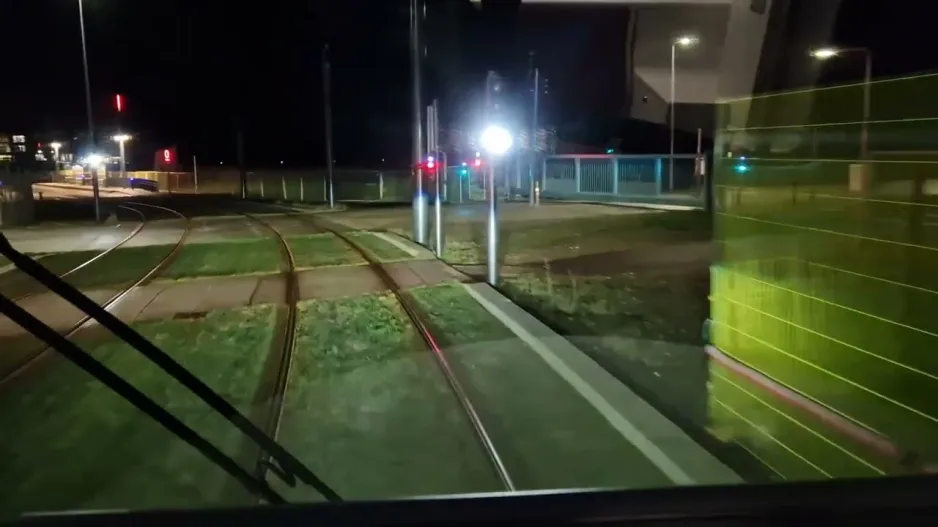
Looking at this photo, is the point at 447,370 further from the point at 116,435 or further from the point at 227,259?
the point at 227,259

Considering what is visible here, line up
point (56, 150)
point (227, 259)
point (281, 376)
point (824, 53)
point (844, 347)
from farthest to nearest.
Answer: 1. point (56, 150)
2. point (227, 259)
3. point (281, 376)
4. point (824, 53)
5. point (844, 347)

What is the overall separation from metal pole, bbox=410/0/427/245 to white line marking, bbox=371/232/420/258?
0.51m

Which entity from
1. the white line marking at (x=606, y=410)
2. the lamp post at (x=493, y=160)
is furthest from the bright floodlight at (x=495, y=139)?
the white line marking at (x=606, y=410)

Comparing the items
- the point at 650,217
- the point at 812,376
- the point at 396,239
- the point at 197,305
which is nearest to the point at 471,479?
the point at 812,376

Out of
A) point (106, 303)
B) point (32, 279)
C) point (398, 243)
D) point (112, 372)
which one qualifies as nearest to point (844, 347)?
point (112, 372)

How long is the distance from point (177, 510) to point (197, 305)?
11.5 meters

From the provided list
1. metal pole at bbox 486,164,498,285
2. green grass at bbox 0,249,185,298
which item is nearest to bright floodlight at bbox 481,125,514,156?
metal pole at bbox 486,164,498,285

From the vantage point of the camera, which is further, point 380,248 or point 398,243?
point 398,243

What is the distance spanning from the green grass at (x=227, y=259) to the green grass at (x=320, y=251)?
1.43 feet

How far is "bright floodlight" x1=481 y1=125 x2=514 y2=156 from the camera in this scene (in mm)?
14945

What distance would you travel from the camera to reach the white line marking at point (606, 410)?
230 inches

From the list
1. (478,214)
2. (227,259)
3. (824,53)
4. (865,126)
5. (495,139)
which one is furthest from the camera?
(478,214)

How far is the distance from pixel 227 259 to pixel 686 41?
42.7 feet

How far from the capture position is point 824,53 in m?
6.25
